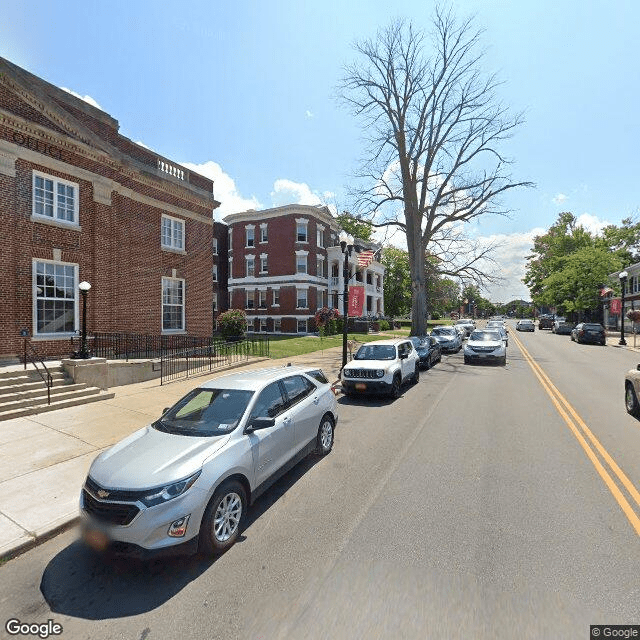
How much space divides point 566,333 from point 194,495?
48.8 metres

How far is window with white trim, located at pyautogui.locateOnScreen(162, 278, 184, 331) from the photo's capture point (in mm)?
17016

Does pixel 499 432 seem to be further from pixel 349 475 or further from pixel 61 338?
pixel 61 338

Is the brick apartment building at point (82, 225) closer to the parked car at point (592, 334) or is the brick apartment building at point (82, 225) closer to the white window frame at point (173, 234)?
the white window frame at point (173, 234)

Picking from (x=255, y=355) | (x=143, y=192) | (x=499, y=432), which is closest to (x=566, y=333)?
(x=255, y=355)

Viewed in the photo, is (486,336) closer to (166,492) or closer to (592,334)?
(592,334)

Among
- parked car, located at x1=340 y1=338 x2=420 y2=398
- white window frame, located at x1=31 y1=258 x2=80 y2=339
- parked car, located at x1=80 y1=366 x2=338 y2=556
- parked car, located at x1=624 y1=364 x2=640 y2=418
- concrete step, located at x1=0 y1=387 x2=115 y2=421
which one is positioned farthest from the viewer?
white window frame, located at x1=31 y1=258 x2=80 y2=339

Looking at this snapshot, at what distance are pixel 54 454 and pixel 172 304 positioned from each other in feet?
37.5

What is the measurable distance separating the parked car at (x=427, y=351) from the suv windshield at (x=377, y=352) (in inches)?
192

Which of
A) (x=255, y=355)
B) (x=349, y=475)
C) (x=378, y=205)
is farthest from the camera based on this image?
(x=378, y=205)

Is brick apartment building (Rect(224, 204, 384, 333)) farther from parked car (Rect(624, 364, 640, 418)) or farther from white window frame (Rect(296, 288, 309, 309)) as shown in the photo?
parked car (Rect(624, 364, 640, 418))

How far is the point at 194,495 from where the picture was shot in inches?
145

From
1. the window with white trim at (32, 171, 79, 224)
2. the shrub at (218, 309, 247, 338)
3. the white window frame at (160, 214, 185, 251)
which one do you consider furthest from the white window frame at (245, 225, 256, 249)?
the window with white trim at (32, 171, 79, 224)

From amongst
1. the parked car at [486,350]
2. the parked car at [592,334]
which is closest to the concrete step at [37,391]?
the parked car at [486,350]

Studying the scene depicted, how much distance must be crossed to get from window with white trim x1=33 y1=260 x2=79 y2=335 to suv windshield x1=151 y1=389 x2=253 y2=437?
381 inches
